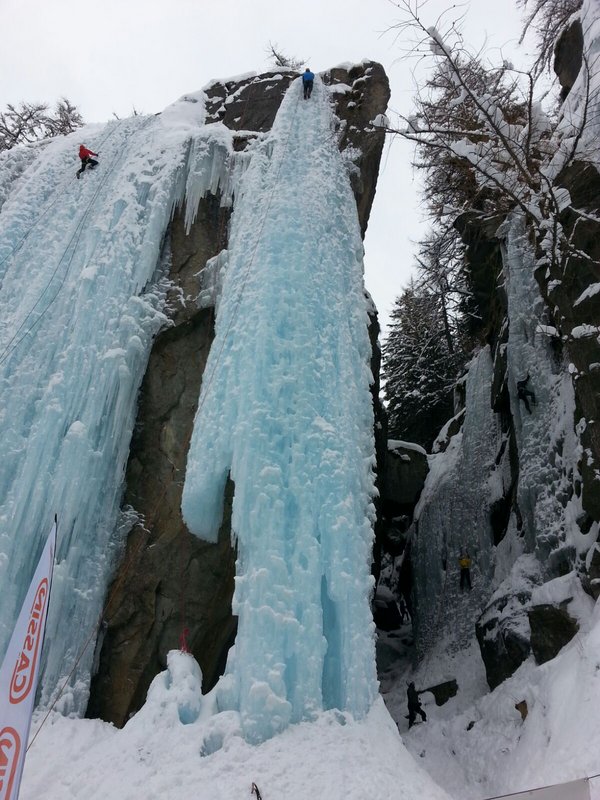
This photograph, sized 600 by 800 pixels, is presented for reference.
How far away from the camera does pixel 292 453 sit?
633cm

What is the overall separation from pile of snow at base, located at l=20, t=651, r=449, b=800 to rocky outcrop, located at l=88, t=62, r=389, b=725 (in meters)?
1.66

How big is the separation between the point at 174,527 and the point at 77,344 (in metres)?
2.79

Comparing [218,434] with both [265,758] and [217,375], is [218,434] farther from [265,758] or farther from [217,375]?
[265,758]

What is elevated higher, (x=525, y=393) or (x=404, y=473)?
(x=404, y=473)

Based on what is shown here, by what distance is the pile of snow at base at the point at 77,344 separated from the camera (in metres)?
6.92

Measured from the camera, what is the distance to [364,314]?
314 inches

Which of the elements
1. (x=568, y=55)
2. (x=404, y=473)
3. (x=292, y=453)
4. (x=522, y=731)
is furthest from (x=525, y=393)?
(x=568, y=55)

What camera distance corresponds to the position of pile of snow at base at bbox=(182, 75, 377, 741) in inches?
211

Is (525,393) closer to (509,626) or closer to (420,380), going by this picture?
(509,626)

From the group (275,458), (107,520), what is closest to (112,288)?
(107,520)

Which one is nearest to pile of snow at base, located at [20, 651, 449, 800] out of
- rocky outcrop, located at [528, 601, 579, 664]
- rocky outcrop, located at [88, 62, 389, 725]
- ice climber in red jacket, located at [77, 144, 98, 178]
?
rocky outcrop, located at [88, 62, 389, 725]

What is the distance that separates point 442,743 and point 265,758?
17.5ft

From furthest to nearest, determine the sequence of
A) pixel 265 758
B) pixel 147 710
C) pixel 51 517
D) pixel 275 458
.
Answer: pixel 51 517
pixel 275 458
pixel 147 710
pixel 265 758

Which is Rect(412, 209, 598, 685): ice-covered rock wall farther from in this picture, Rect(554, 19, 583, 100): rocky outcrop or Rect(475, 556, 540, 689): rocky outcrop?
Rect(554, 19, 583, 100): rocky outcrop
